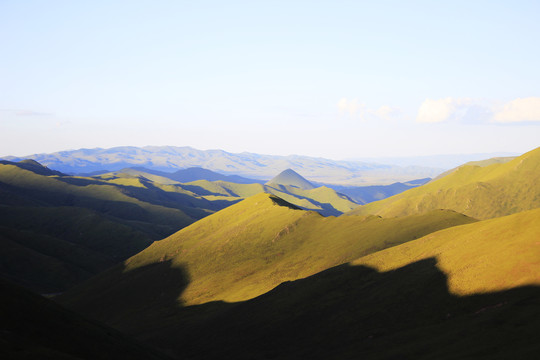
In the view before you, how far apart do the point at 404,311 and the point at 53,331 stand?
68732mm

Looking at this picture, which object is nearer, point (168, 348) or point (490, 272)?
point (490, 272)

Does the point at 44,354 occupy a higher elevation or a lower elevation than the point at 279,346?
higher

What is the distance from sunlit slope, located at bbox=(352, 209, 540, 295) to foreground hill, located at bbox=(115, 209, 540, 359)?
271mm

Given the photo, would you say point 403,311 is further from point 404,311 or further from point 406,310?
point 406,310

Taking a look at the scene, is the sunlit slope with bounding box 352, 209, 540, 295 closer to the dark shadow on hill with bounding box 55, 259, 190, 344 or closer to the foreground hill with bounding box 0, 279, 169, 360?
the foreground hill with bounding box 0, 279, 169, 360

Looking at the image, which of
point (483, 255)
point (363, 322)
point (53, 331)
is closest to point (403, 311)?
point (363, 322)

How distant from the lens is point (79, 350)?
2968 inches

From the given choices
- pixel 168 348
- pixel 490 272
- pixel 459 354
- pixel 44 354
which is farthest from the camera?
pixel 168 348

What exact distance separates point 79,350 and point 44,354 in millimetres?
16468

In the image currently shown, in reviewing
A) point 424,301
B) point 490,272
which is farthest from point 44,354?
point 490,272

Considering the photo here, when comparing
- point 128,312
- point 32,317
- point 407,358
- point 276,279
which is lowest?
point 128,312

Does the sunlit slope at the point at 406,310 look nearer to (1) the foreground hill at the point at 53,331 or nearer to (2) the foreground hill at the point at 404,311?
(2) the foreground hill at the point at 404,311

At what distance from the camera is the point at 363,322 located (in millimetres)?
97375

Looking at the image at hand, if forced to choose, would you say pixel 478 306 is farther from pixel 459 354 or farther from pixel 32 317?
pixel 32 317
